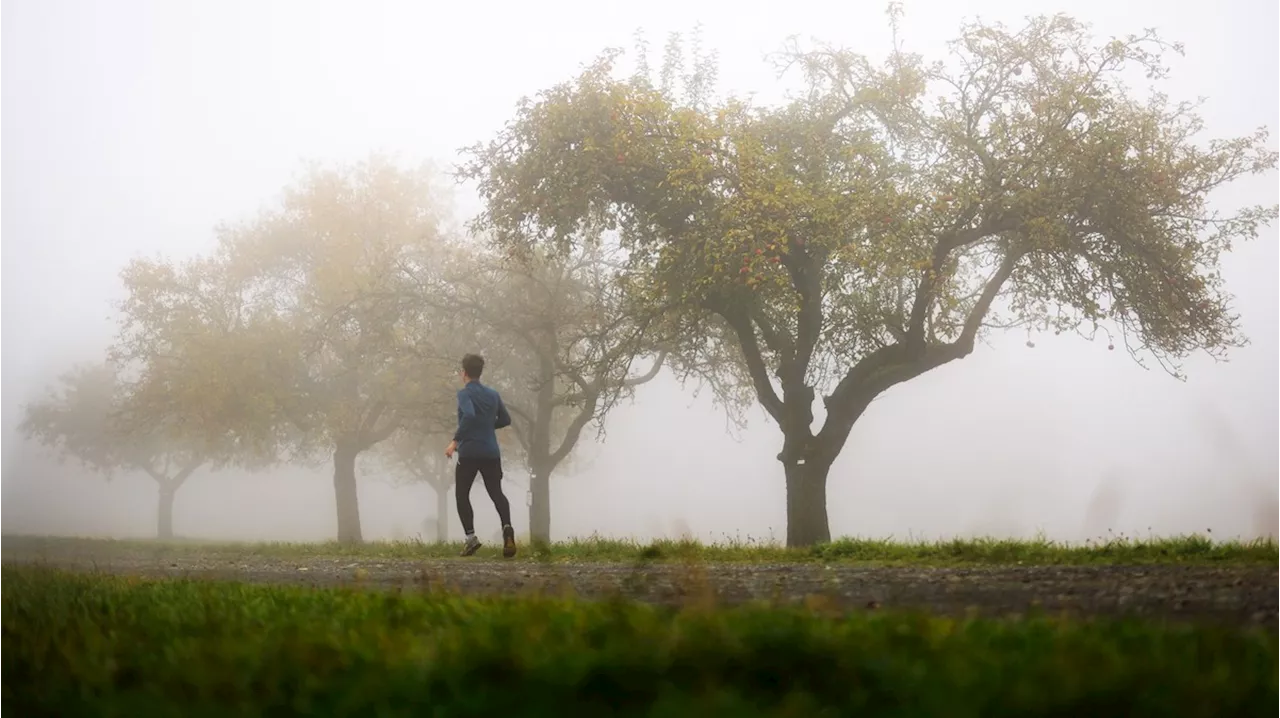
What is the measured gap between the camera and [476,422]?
48.6 ft

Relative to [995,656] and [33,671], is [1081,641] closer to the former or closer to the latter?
[995,656]

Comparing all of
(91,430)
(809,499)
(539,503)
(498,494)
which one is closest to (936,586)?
(498,494)

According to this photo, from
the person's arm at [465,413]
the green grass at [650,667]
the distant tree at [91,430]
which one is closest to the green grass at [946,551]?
the person's arm at [465,413]

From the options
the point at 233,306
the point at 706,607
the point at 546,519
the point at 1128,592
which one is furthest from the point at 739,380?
the point at 706,607

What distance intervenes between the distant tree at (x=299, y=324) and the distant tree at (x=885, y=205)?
12.0m

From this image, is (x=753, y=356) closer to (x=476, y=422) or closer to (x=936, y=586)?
(x=476, y=422)

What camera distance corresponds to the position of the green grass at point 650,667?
3.34 m

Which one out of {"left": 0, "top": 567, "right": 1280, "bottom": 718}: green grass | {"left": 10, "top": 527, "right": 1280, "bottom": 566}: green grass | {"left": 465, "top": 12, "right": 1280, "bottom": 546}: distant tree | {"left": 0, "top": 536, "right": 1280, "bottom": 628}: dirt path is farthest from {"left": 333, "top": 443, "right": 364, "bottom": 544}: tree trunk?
{"left": 0, "top": 567, "right": 1280, "bottom": 718}: green grass

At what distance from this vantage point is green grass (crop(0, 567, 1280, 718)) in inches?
131

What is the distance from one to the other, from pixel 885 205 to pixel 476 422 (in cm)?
794

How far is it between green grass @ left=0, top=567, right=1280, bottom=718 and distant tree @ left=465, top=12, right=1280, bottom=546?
1342 centimetres

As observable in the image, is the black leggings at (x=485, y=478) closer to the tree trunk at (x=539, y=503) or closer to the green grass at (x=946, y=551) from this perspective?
the green grass at (x=946, y=551)

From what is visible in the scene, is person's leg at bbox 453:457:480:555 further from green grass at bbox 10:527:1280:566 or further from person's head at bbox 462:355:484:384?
person's head at bbox 462:355:484:384

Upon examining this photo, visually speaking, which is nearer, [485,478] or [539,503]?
[485,478]
